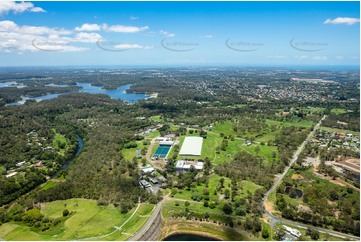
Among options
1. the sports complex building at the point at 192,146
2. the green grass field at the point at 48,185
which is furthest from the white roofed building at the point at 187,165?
the green grass field at the point at 48,185

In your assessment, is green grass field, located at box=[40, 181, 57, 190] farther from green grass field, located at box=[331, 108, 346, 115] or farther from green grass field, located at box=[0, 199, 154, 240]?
green grass field, located at box=[331, 108, 346, 115]

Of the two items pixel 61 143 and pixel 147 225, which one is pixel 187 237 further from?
pixel 61 143

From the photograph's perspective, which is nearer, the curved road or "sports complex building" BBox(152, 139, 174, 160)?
the curved road

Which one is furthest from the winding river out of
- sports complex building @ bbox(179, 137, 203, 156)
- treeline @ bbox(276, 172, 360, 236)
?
sports complex building @ bbox(179, 137, 203, 156)

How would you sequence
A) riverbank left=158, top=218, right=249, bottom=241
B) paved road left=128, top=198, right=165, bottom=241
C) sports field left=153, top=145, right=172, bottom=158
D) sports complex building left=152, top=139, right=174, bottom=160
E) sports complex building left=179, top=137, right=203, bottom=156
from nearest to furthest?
paved road left=128, top=198, right=165, bottom=241 < riverbank left=158, top=218, right=249, bottom=241 < sports complex building left=152, top=139, right=174, bottom=160 < sports field left=153, top=145, right=172, bottom=158 < sports complex building left=179, top=137, right=203, bottom=156

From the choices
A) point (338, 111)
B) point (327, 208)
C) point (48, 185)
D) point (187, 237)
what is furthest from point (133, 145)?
point (338, 111)
